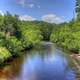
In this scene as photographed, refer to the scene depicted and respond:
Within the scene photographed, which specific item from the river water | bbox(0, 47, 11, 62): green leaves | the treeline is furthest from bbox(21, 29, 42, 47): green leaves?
the river water

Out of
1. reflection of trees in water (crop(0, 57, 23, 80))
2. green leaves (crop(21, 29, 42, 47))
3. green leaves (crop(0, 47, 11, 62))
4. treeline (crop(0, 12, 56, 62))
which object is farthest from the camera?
green leaves (crop(21, 29, 42, 47))

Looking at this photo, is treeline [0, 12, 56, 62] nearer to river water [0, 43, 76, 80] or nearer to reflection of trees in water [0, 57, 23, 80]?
reflection of trees in water [0, 57, 23, 80]

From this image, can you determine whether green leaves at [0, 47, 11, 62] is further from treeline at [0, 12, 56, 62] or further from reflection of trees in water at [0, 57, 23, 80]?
reflection of trees in water at [0, 57, 23, 80]

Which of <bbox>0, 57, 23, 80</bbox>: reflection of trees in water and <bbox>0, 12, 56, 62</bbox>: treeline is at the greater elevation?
<bbox>0, 12, 56, 62</bbox>: treeline

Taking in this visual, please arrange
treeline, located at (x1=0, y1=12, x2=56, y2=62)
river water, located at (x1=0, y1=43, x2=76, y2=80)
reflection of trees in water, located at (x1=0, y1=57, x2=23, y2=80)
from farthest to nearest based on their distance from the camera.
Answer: treeline, located at (x1=0, y1=12, x2=56, y2=62), reflection of trees in water, located at (x1=0, y1=57, x2=23, y2=80), river water, located at (x1=0, y1=43, x2=76, y2=80)

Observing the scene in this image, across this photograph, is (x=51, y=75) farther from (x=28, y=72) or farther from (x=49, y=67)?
(x=49, y=67)

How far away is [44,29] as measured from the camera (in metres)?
185

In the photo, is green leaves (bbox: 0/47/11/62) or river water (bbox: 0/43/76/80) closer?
river water (bbox: 0/43/76/80)

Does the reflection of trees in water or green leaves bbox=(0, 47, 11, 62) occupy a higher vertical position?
green leaves bbox=(0, 47, 11, 62)

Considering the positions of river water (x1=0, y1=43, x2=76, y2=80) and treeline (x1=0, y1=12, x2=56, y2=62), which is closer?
river water (x1=0, y1=43, x2=76, y2=80)

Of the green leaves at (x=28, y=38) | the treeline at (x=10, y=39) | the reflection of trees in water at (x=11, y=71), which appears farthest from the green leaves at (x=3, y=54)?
the green leaves at (x=28, y=38)

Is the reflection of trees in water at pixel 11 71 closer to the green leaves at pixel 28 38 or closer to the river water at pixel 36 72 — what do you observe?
the river water at pixel 36 72

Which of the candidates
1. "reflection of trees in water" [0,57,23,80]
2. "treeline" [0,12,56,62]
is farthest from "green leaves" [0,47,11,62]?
"reflection of trees in water" [0,57,23,80]

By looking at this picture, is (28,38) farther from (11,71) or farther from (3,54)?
(11,71)
